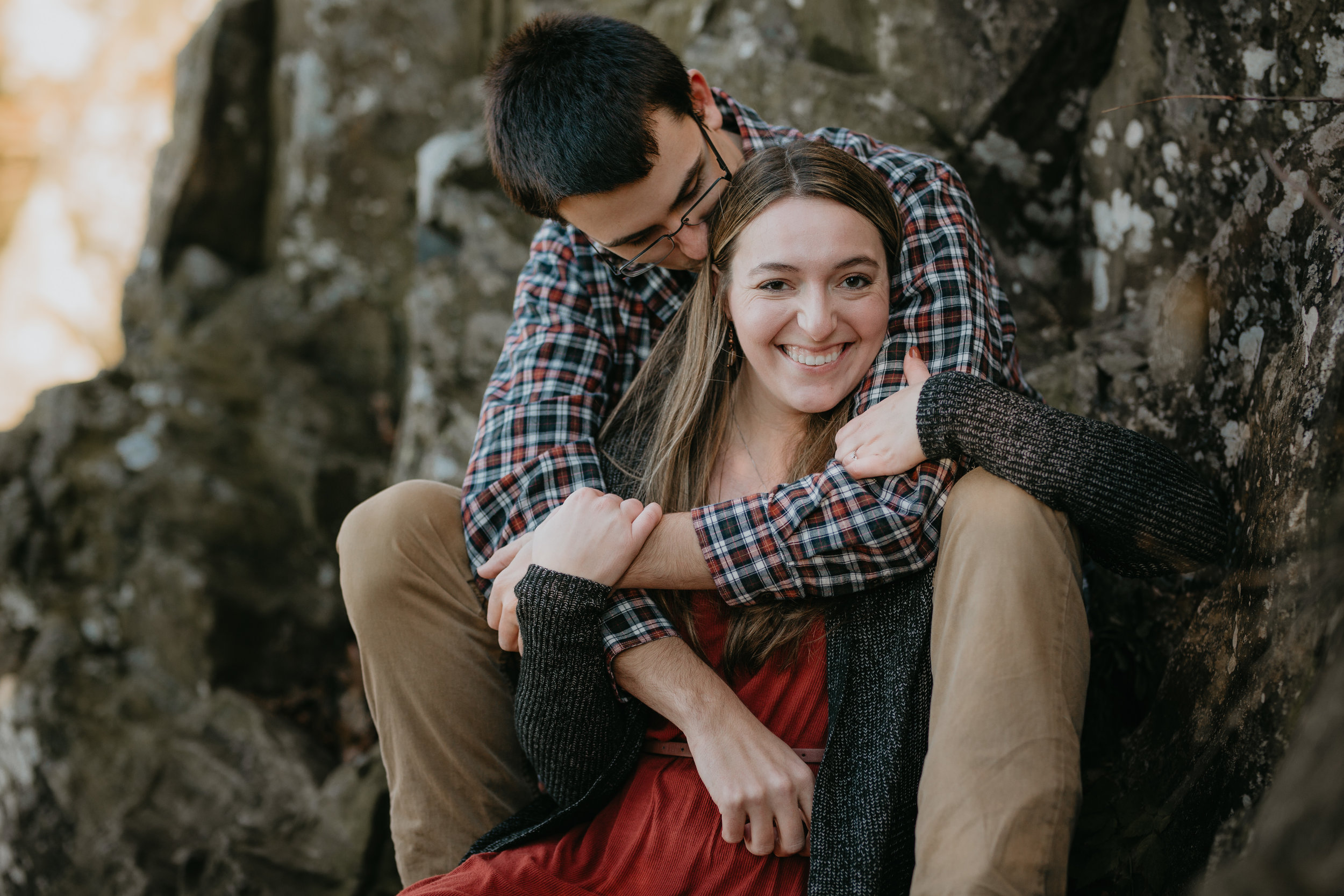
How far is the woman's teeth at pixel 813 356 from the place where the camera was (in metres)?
2.24

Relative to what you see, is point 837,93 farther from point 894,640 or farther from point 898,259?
point 894,640

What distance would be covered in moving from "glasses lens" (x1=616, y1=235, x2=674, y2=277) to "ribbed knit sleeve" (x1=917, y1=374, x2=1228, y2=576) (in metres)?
0.80

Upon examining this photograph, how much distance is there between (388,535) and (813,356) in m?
1.12

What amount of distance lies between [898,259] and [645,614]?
3.34ft

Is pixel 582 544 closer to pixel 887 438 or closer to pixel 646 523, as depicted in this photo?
pixel 646 523

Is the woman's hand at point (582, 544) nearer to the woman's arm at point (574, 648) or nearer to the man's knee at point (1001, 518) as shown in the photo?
the woman's arm at point (574, 648)

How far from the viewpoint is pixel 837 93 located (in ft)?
11.5

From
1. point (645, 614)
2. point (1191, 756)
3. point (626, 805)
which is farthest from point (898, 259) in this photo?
point (626, 805)

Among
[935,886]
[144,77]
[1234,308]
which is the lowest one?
[935,886]

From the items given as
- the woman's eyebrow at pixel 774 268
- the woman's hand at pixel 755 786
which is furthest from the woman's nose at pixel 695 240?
the woman's hand at pixel 755 786

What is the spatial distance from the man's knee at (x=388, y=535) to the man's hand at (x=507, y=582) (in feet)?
0.59

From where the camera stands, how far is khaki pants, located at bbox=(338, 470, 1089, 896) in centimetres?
160

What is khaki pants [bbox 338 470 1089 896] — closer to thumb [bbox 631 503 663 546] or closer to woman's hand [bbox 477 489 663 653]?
woman's hand [bbox 477 489 663 653]

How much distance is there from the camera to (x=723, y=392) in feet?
8.21
